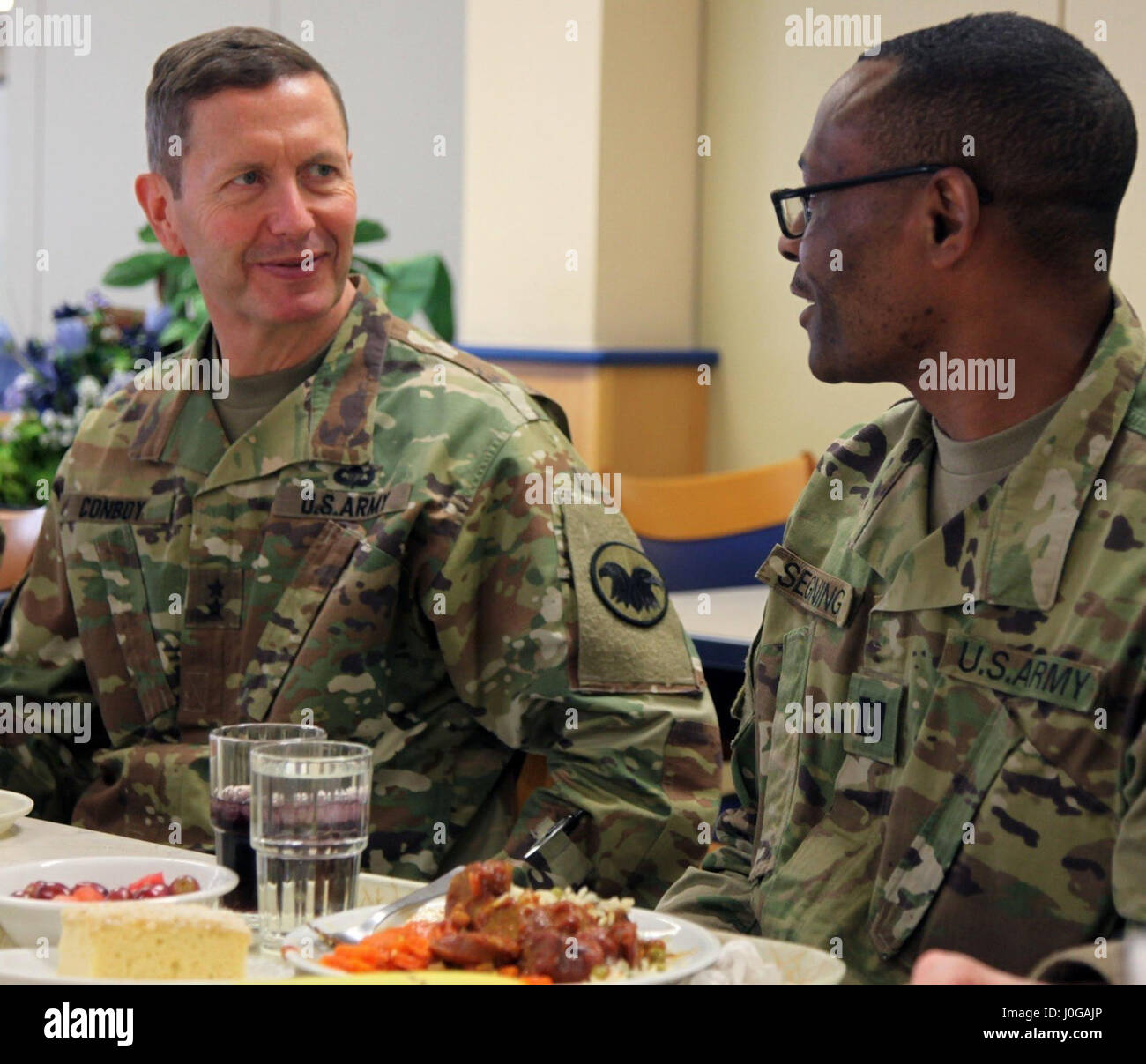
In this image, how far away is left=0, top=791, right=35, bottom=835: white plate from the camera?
1.49 meters

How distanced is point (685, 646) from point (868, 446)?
402 mm

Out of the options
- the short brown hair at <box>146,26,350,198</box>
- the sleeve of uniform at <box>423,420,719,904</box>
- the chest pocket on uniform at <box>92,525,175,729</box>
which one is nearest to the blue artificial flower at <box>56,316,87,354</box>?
the short brown hair at <box>146,26,350,198</box>

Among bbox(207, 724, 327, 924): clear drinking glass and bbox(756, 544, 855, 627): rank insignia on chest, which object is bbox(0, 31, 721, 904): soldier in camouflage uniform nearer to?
bbox(756, 544, 855, 627): rank insignia on chest

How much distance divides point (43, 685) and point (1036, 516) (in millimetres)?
1228

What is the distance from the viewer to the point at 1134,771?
3.90 ft

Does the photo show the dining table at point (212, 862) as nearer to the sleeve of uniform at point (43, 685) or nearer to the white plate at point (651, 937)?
the white plate at point (651, 937)

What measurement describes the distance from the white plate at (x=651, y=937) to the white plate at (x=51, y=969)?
2 cm

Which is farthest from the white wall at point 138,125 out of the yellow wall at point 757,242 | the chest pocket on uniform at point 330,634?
the chest pocket on uniform at point 330,634

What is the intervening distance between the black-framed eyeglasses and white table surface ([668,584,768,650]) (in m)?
1.05

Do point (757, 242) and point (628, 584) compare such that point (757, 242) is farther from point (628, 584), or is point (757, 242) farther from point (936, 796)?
point (936, 796)

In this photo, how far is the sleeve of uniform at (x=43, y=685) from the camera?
1964mm

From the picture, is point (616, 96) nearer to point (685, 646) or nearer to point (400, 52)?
point (400, 52)

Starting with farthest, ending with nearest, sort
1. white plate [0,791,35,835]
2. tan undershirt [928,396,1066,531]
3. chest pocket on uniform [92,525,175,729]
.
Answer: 1. chest pocket on uniform [92,525,175,729]
2. white plate [0,791,35,835]
3. tan undershirt [928,396,1066,531]
